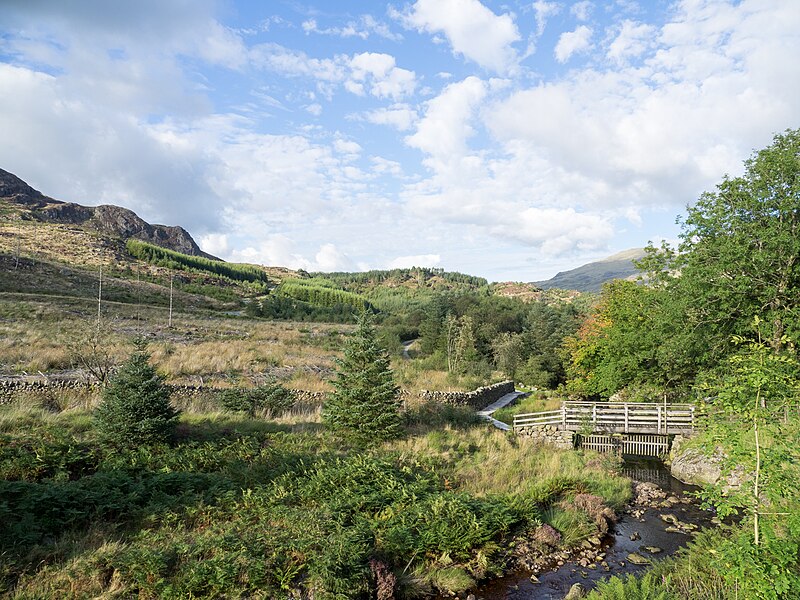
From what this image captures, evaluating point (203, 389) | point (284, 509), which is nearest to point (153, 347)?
point (203, 389)

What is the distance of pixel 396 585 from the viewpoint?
8609 mm

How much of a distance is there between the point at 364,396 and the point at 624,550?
352 inches

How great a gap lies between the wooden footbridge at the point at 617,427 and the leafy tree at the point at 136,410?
54.3ft

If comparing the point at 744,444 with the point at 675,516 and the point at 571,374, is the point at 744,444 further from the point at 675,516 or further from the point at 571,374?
the point at 571,374

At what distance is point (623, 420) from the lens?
70.2ft

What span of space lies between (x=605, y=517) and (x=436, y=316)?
141 ft

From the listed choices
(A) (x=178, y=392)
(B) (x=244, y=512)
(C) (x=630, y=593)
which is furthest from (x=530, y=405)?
(B) (x=244, y=512)

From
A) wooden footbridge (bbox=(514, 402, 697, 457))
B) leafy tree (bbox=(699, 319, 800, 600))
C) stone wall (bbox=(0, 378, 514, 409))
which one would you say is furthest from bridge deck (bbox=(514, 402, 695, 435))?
leafy tree (bbox=(699, 319, 800, 600))

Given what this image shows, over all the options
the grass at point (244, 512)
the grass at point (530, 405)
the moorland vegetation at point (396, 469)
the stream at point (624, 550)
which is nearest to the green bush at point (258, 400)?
the moorland vegetation at point (396, 469)

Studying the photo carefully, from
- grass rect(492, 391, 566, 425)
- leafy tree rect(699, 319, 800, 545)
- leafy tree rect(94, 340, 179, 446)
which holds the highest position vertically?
leafy tree rect(699, 319, 800, 545)

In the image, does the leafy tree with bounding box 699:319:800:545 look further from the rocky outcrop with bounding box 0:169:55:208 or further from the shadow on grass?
the rocky outcrop with bounding box 0:169:55:208

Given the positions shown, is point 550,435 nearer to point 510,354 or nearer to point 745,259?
point 745,259

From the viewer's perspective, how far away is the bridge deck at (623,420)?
67.2 ft

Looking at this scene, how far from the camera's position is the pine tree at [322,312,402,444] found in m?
15.1
